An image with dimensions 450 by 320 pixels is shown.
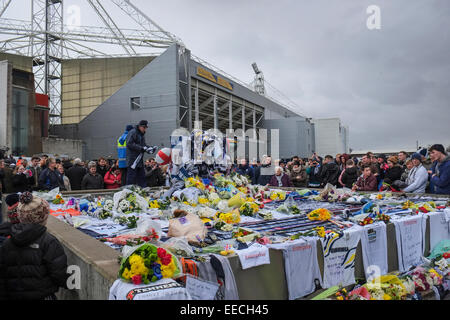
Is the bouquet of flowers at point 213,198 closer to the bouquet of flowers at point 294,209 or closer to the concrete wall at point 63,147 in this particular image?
the bouquet of flowers at point 294,209

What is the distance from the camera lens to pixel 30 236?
2443 millimetres

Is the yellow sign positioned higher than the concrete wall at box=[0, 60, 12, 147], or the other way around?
the yellow sign

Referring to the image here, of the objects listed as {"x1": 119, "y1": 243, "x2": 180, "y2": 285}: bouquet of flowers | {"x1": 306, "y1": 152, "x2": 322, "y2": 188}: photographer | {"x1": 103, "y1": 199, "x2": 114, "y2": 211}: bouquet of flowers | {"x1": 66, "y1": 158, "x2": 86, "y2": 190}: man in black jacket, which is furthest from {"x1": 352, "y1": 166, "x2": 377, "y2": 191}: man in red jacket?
{"x1": 66, "y1": 158, "x2": 86, "y2": 190}: man in black jacket

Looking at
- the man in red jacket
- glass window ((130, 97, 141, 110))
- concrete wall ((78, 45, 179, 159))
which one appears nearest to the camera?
the man in red jacket

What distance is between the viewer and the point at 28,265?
246 centimetres

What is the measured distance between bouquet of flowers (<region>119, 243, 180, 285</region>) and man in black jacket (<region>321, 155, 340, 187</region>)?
316 inches

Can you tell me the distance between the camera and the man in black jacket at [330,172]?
9.54 metres

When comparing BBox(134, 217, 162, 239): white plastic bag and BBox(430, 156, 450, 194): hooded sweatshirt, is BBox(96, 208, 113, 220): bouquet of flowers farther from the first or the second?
BBox(430, 156, 450, 194): hooded sweatshirt

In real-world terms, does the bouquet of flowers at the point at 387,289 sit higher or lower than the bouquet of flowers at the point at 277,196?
lower

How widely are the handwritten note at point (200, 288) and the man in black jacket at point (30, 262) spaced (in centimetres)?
106

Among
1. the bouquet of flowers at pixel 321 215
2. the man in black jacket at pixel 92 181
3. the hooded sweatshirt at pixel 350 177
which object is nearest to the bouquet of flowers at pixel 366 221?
the bouquet of flowers at pixel 321 215

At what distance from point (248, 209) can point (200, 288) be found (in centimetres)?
318

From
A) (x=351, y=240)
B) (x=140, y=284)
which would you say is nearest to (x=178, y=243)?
(x=140, y=284)

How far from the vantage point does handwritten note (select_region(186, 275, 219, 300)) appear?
2344 millimetres
